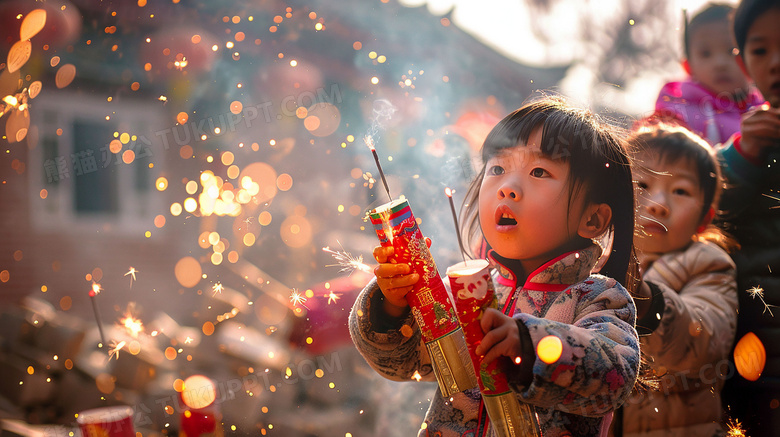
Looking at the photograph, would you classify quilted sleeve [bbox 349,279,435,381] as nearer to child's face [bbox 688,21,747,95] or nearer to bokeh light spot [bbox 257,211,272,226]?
child's face [bbox 688,21,747,95]

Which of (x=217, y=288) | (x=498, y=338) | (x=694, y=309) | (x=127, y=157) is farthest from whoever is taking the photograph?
(x=127, y=157)

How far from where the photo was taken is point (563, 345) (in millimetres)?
793

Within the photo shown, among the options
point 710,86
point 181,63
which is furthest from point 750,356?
point 181,63

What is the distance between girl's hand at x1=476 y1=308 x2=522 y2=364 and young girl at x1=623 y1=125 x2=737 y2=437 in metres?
0.76

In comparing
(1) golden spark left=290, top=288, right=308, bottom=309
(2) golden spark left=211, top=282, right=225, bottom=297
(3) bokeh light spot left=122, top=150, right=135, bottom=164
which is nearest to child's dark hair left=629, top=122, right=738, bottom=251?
(1) golden spark left=290, top=288, right=308, bottom=309

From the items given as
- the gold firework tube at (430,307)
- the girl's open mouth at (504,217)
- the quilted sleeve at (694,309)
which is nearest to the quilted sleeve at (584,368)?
the gold firework tube at (430,307)

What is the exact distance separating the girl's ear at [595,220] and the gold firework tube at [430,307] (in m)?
0.31

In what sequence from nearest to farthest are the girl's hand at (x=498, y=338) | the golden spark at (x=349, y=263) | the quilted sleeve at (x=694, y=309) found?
the girl's hand at (x=498, y=338)
the golden spark at (x=349, y=263)
the quilted sleeve at (x=694, y=309)

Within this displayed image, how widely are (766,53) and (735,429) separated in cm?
105

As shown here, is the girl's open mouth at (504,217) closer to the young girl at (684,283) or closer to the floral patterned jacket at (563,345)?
the floral patterned jacket at (563,345)

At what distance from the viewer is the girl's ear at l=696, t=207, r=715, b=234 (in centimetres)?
150

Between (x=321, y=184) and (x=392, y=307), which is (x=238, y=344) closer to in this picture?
(x=321, y=184)

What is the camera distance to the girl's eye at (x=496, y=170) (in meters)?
1.02

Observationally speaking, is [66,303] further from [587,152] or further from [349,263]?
[587,152]
